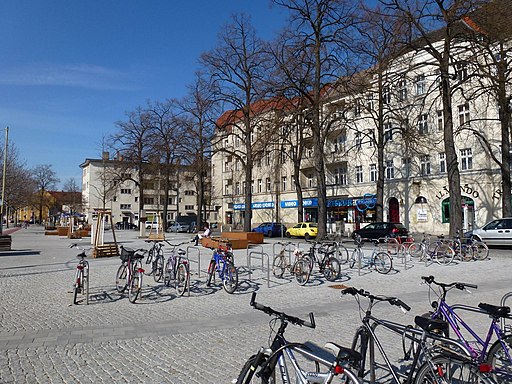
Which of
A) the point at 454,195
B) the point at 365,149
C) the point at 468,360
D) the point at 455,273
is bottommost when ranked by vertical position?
the point at 455,273

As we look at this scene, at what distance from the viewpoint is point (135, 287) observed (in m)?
9.30

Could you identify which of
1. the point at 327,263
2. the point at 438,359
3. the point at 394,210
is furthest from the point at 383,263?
the point at 394,210

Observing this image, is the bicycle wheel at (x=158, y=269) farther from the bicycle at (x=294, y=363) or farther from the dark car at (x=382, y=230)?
the dark car at (x=382, y=230)

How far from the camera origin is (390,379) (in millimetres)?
4762

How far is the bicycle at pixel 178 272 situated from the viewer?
33.7 feet

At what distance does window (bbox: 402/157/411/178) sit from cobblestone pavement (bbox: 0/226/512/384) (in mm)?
28153

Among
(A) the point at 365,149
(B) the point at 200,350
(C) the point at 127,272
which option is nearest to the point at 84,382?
(B) the point at 200,350

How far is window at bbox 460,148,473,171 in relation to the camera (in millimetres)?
35906

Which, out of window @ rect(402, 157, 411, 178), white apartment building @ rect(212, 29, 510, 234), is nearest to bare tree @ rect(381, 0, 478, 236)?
white apartment building @ rect(212, 29, 510, 234)

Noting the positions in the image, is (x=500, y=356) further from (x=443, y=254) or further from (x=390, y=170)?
(x=390, y=170)

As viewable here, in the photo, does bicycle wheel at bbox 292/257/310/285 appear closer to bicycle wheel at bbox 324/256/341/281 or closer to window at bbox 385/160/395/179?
bicycle wheel at bbox 324/256/341/281

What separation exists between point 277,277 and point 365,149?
1367 inches

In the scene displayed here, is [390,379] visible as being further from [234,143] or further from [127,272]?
[234,143]

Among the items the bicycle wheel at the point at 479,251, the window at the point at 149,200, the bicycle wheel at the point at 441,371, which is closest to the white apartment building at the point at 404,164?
the bicycle wheel at the point at 479,251
